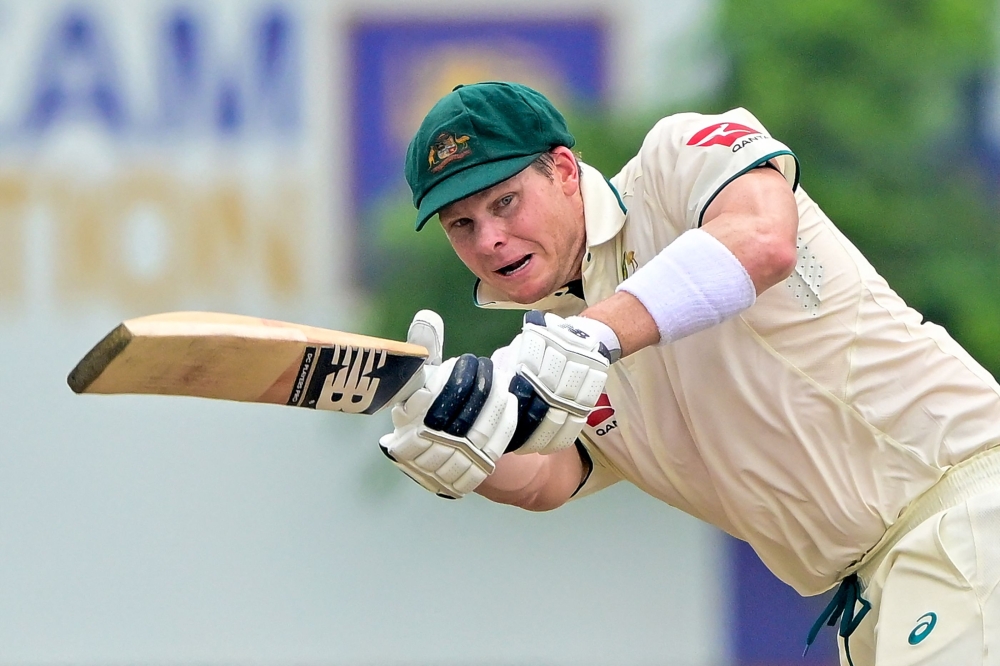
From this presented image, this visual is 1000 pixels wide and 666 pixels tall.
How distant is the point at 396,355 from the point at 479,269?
0.54m

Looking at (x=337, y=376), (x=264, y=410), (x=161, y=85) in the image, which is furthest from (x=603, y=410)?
(x=161, y=85)

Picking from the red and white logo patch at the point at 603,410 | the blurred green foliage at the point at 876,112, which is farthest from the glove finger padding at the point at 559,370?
the blurred green foliage at the point at 876,112

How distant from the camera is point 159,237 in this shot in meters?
8.19

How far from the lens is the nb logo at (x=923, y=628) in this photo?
2.27 metres

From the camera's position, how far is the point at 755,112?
6.89 m

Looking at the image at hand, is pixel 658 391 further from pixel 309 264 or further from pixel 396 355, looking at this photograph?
pixel 309 264

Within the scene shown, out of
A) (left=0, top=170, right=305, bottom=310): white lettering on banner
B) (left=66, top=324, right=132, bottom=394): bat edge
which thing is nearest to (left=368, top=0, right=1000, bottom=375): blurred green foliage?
(left=0, top=170, right=305, bottom=310): white lettering on banner

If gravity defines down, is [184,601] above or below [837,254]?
below

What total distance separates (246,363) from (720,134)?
A: 2.92 feet

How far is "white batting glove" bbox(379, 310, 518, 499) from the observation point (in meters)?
2.07

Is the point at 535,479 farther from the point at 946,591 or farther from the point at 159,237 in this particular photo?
the point at 159,237

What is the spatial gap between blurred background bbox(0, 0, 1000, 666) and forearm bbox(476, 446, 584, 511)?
196 inches

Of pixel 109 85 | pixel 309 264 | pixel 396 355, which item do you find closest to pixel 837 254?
pixel 396 355

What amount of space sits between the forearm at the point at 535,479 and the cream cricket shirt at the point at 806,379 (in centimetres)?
41
